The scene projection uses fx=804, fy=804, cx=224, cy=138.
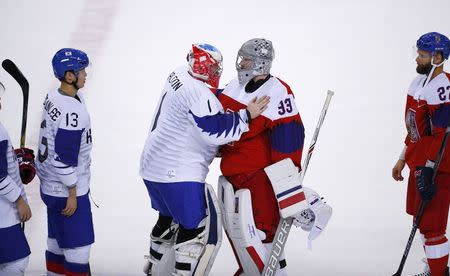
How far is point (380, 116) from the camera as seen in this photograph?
6262mm

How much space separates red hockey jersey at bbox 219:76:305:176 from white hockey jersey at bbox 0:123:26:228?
0.93 m

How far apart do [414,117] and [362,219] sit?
47.3 inches

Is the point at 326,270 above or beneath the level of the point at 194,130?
beneath

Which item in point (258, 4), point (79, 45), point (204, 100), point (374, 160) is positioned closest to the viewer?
point (204, 100)

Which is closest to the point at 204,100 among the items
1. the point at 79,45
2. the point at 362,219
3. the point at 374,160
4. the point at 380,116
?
the point at 362,219

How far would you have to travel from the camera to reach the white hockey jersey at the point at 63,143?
349cm

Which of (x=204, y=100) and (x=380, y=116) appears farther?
(x=380, y=116)

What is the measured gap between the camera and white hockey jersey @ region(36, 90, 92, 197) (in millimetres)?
3494

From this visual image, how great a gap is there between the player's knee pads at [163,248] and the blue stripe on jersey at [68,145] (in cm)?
56

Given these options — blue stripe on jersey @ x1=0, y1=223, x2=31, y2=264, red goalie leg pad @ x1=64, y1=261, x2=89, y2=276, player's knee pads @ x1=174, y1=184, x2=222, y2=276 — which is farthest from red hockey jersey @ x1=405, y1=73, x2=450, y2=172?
blue stripe on jersey @ x1=0, y1=223, x2=31, y2=264

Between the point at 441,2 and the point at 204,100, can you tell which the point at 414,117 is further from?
the point at 441,2

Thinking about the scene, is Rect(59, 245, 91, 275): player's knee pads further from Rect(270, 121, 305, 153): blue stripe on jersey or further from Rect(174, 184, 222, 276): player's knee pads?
Rect(270, 121, 305, 153): blue stripe on jersey

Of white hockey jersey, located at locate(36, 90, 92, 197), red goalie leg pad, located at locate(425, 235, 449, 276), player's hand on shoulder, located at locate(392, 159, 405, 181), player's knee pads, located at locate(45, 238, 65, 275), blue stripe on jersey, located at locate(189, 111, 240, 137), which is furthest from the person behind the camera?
player's hand on shoulder, located at locate(392, 159, 405, 181)

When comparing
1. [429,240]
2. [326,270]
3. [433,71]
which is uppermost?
[433,71]
